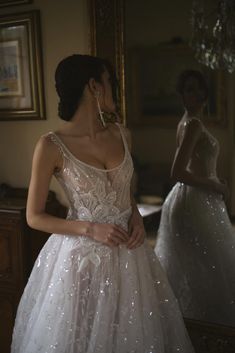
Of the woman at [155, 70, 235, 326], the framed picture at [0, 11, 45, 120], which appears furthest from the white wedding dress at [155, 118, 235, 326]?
the framed picture at [0, 11, 45, 120]

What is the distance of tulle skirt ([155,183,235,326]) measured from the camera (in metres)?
1.63

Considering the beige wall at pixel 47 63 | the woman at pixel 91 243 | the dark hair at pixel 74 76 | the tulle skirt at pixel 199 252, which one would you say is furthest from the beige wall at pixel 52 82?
the dark hair at pixel 74 76

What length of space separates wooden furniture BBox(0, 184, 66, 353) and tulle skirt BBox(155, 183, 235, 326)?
1.67 feet

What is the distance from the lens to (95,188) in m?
1.28

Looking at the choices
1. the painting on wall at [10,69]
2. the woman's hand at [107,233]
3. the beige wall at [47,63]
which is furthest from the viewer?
the painting on wall at [10,69]

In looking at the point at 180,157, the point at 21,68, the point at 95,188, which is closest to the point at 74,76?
the point at 95,188

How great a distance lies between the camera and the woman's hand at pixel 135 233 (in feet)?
4.32

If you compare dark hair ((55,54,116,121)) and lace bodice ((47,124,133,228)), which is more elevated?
dark hair ((55,54,116,121))

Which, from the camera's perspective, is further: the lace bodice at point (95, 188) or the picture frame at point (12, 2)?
the picture frame at point (12, 2)

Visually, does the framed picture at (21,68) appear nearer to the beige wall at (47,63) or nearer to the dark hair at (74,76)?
the beige wall at (47,63)

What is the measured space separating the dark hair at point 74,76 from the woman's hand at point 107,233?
1.23ft

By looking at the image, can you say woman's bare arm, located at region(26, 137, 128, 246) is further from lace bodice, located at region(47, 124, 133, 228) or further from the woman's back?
the woman's back

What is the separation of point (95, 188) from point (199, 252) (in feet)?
1.95

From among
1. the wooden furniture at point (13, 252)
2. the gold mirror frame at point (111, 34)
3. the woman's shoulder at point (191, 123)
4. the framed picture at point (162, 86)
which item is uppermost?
the gold mirror frame at point (111, 34)
